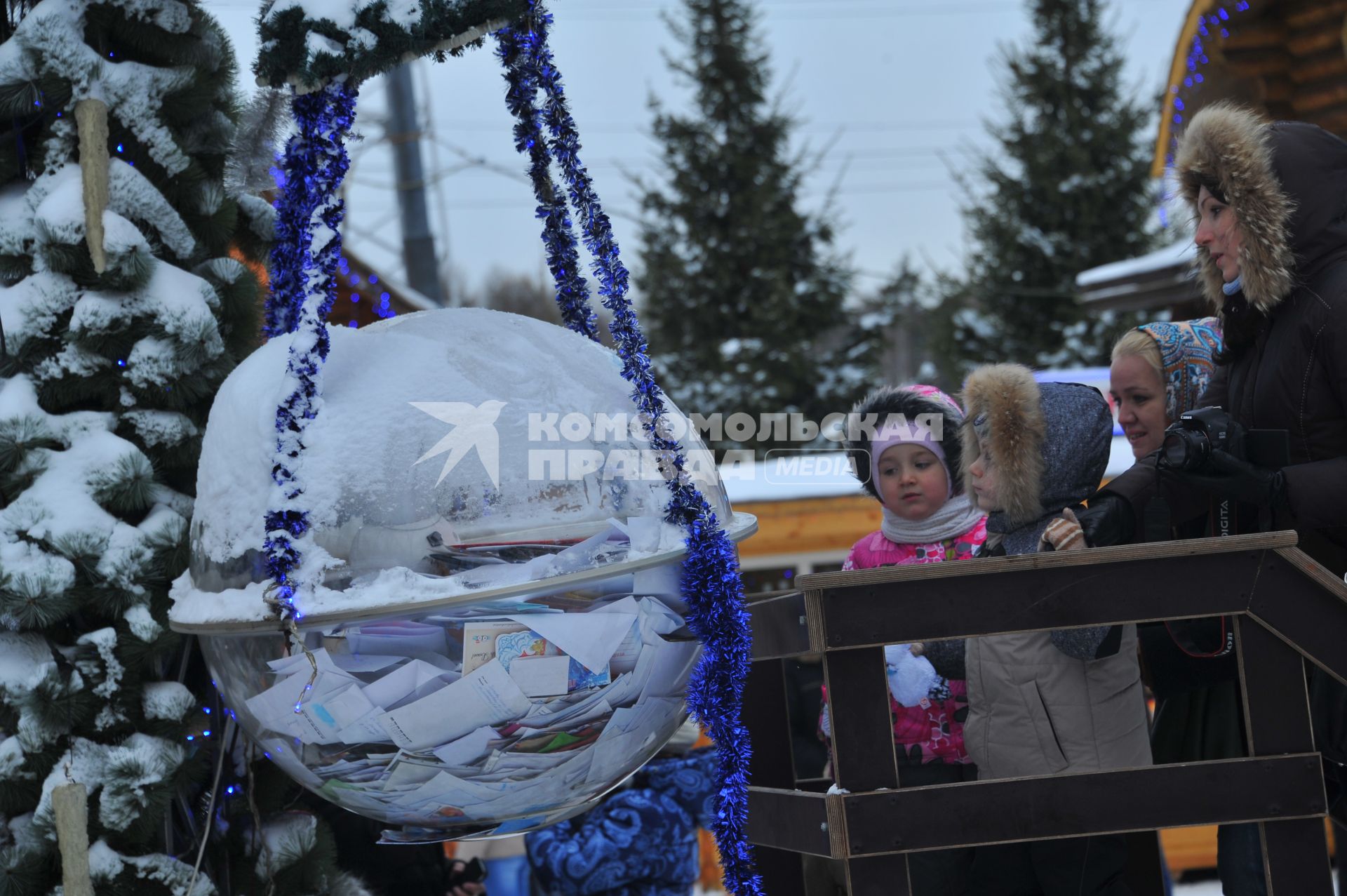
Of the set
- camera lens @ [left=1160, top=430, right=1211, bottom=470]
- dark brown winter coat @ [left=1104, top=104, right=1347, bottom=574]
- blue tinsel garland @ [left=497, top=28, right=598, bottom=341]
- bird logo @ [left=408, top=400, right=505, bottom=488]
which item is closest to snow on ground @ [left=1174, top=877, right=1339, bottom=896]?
dark brown winter coat @ [left=1104, top=104, right=1347, bottom=574]

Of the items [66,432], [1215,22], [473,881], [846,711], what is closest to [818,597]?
[846,711]

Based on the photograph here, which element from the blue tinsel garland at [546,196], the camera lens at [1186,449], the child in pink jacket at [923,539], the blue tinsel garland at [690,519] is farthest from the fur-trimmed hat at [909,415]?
the blue tinsel garland at [690,519]

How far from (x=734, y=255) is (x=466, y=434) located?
12.9 meters

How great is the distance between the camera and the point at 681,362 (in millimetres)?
14445

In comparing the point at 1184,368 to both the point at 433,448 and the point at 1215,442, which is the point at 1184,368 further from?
the point at 433,448

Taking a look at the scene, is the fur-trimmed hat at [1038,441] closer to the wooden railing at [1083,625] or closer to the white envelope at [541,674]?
the wooden railing at [1083,625]

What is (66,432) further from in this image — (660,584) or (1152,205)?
(1152,205)

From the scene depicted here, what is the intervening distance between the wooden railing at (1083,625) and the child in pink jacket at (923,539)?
75cm

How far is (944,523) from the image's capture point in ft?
10.6

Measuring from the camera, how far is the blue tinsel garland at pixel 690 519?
6.02ft

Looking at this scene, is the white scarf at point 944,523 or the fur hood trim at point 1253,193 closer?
the fur hood trim at point 1253,193

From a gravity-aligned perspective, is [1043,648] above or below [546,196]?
below

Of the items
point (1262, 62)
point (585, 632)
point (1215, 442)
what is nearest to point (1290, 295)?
point (1215, 442)

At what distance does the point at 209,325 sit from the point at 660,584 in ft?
3.76
